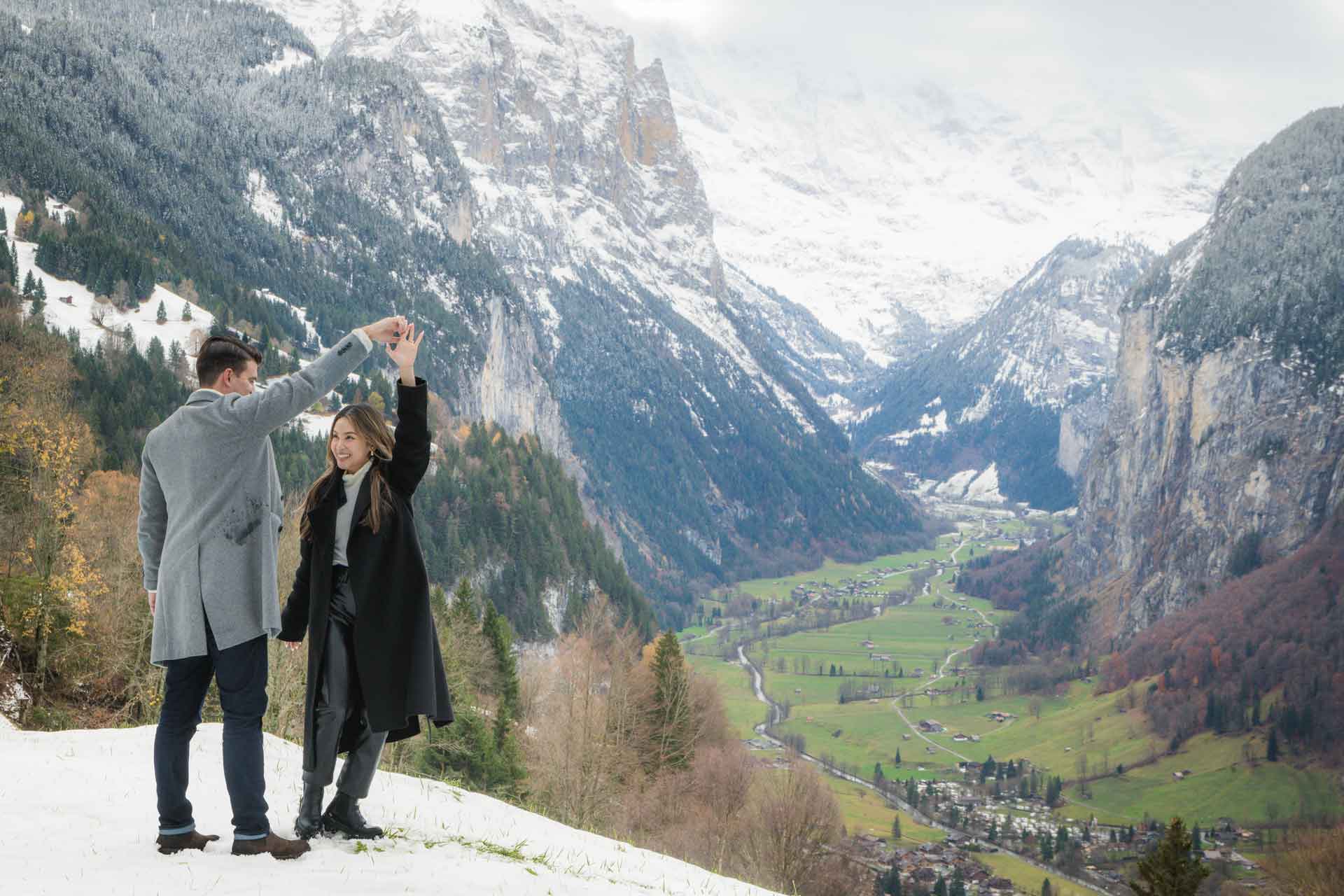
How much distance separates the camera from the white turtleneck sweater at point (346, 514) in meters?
6.95

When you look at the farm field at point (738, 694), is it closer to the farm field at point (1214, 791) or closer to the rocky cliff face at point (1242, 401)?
the farm field at point (1214, 791)

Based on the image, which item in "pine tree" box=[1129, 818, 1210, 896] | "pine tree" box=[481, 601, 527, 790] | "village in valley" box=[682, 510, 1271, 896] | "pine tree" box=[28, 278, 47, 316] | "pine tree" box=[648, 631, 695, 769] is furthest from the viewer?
"village in valley" box=[682, 510, 1271, 896]

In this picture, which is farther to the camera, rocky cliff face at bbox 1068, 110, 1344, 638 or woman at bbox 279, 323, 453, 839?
rocky cliff face at bbox 1068, 110, 1344, 638

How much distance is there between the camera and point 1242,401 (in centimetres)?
16675

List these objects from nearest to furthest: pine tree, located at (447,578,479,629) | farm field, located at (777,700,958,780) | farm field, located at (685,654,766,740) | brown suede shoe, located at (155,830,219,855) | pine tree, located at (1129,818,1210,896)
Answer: brown suede shoe, located at (155,830,219,855), pine tree, located at (1129,818,1210,896), pine tree, located at (447,578,479,629), farm field, located at (777,700,958,780), farm field, located at (685,654,766,740)

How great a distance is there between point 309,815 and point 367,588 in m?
1.83

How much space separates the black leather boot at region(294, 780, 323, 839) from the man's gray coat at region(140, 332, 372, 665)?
1459 mm

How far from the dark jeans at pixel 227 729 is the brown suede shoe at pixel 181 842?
38mm

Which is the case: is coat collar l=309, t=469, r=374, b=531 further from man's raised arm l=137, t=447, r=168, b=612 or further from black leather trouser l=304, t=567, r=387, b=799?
man's raised arm l=137, t=447, r=168, b=612

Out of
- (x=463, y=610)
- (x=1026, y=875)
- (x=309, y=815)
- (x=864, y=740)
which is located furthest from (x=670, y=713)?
(x=864, y=740)

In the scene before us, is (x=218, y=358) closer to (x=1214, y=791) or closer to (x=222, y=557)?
(x=222, y=557)

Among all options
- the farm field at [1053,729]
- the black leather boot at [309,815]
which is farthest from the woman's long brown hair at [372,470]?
the farm field at [1053,729]

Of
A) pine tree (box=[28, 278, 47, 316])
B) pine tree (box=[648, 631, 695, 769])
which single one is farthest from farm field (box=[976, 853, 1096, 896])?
pine tree (box=[28, 278, 47, 316])

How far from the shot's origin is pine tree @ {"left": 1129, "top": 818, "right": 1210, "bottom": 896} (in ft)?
85.8
